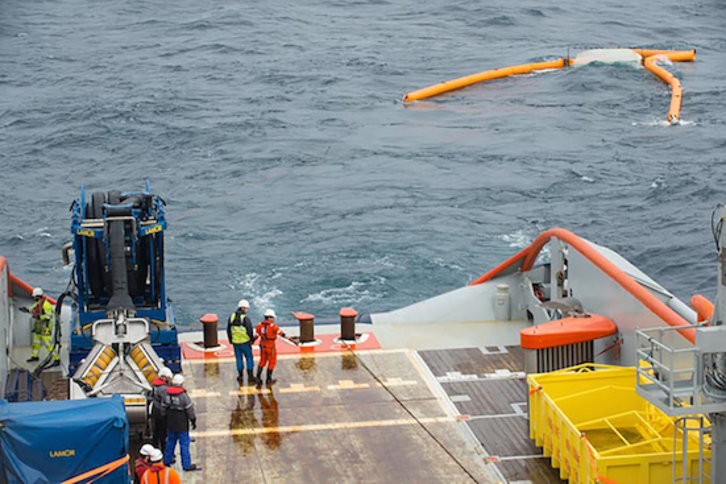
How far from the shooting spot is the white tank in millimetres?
25641

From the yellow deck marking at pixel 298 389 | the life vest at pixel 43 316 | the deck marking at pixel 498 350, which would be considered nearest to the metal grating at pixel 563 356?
the deck marking at pixel 498 350

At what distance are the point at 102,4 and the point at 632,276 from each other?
259ft

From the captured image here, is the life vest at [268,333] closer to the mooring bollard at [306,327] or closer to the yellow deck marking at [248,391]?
the yellow deck marking at [248,391]

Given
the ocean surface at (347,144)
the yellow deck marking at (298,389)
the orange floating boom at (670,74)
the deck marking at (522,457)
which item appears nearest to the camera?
the deck marking at (522,457)

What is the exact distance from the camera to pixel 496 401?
20719 millimetres

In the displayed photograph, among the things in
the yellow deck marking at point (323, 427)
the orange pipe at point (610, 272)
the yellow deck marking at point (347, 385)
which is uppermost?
the orange pipe at point (610, 272)

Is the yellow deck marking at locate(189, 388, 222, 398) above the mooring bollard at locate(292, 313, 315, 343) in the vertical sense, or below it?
below

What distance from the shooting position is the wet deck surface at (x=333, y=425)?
1784cm

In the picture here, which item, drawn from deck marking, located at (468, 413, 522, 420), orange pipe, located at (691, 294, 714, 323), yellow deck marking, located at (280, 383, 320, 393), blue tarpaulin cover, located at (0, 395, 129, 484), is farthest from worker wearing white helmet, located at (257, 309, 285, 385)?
orange pipe, located at (691, 294, 714, 323)

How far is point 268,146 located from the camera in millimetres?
57281

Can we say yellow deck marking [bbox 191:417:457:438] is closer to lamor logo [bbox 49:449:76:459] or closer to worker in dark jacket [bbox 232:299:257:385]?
worker in dark jacket [bbox 232:299:257:385]

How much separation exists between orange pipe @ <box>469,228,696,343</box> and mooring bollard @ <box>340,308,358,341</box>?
148 inches

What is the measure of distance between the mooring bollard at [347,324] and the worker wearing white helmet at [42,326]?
231 inches

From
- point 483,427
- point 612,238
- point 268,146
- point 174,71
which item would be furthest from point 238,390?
point 174,71
